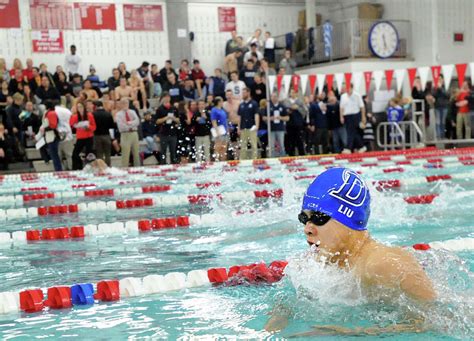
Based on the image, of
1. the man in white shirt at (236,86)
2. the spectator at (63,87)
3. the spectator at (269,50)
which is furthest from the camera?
the spectator at (269,50)

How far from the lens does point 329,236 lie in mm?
2568

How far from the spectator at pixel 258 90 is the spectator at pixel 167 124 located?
238 centimetres

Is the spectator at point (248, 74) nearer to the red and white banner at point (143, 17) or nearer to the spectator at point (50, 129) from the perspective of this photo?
the red and white banner at point (143, 17)

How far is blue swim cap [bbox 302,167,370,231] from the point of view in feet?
8.29

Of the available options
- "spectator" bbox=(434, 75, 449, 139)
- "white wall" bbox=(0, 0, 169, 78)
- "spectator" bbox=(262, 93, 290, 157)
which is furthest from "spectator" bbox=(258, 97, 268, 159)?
"white wall" bbox=(0, 0, 169, 78)

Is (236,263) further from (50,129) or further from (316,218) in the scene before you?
(50,129)

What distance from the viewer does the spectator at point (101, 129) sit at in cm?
1281

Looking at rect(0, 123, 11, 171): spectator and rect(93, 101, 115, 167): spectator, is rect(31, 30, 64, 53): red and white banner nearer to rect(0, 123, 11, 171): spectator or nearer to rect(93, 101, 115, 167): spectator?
rect(0, 123, 11, 171): spectator

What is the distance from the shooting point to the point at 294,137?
588 inches

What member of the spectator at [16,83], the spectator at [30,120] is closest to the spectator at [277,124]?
the spectator at [30,120]

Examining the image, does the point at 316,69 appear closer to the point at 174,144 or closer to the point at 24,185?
the point at 174,144

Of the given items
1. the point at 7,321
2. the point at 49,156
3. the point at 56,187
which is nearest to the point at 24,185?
the point at 56,187

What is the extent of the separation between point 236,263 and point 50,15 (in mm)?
15855

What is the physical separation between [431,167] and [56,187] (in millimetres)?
5635
